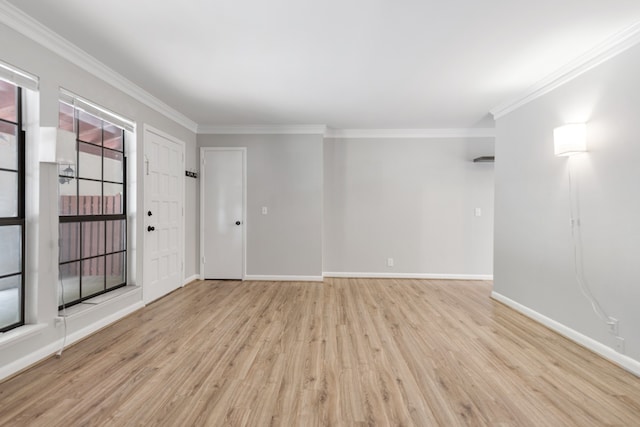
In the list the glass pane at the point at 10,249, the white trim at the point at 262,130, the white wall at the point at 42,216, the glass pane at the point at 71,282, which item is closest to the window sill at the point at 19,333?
the white wall at the point at 42,216

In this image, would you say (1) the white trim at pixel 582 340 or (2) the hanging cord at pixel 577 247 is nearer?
(1) the white trim at pixel 582 340

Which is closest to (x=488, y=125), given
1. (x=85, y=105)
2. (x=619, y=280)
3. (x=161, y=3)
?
(x=619, y=280)

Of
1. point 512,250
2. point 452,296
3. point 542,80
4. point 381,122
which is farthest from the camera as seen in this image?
point 381,122

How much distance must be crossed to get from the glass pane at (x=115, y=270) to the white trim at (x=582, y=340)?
455 centimetres

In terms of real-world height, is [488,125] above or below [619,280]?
above

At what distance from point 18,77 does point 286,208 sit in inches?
130

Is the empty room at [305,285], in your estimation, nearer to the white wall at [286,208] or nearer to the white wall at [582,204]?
the white wall at [582,204]

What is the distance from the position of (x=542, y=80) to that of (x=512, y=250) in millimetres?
1892

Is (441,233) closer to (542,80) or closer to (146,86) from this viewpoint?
(542,80)

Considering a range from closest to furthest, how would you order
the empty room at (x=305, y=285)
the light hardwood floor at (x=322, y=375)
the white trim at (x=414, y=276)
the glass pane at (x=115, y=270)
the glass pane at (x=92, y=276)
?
the light hardwood floor at (x=322, y=375)
the empty room at (x=305, y=285)
the glass pane at (x=92, y=276)
the glass pane at (x=115, y=270)
the white trim at (x=414, y=276)

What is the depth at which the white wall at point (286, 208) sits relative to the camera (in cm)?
485

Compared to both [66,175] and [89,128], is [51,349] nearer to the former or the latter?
[66,175]

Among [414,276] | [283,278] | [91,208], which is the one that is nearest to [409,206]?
[414,276]

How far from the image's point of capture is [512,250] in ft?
11.9
